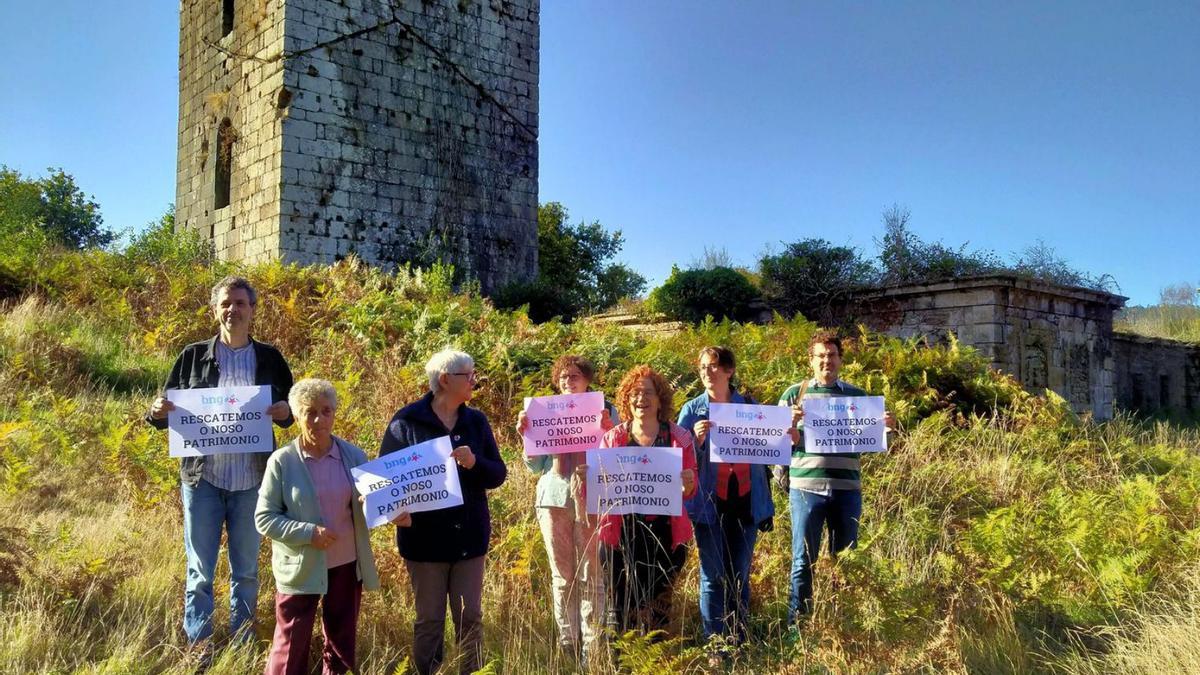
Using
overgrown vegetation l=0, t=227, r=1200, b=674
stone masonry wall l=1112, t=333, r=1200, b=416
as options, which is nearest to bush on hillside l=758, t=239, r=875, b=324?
overgrown vegetation l=0, t=227, r=1200, b=674

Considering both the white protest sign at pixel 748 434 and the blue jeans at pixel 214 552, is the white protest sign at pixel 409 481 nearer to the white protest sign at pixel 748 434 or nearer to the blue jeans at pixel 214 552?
the blue jeans at pixel 214 552

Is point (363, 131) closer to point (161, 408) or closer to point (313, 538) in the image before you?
point (161, 408)

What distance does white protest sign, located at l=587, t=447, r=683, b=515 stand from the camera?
379 centimetres

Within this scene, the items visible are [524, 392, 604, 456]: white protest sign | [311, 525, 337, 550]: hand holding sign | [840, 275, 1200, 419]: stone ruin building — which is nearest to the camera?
[311, 525, 337, 550]: hand holding sign

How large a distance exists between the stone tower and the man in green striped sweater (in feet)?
35.8

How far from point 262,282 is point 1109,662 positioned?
972 cm

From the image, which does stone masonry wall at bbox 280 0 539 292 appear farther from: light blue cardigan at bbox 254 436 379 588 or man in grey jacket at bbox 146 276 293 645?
light blue cardigan at bbox 254 436 379 588

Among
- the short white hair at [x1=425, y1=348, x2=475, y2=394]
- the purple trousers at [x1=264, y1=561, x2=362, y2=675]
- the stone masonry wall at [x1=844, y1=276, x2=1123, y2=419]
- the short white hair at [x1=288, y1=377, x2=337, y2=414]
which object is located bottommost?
the purple trousers at [x1=264, y1=561, x2=362, y2=675]

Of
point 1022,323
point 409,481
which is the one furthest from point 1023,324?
point 409,481

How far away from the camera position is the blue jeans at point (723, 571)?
3.98 meters

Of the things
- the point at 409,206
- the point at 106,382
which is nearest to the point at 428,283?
the point at 409,206

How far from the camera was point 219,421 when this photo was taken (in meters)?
3.74

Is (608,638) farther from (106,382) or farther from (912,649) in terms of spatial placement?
(106,382)

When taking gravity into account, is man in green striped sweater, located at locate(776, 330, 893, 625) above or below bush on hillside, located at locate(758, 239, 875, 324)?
below
